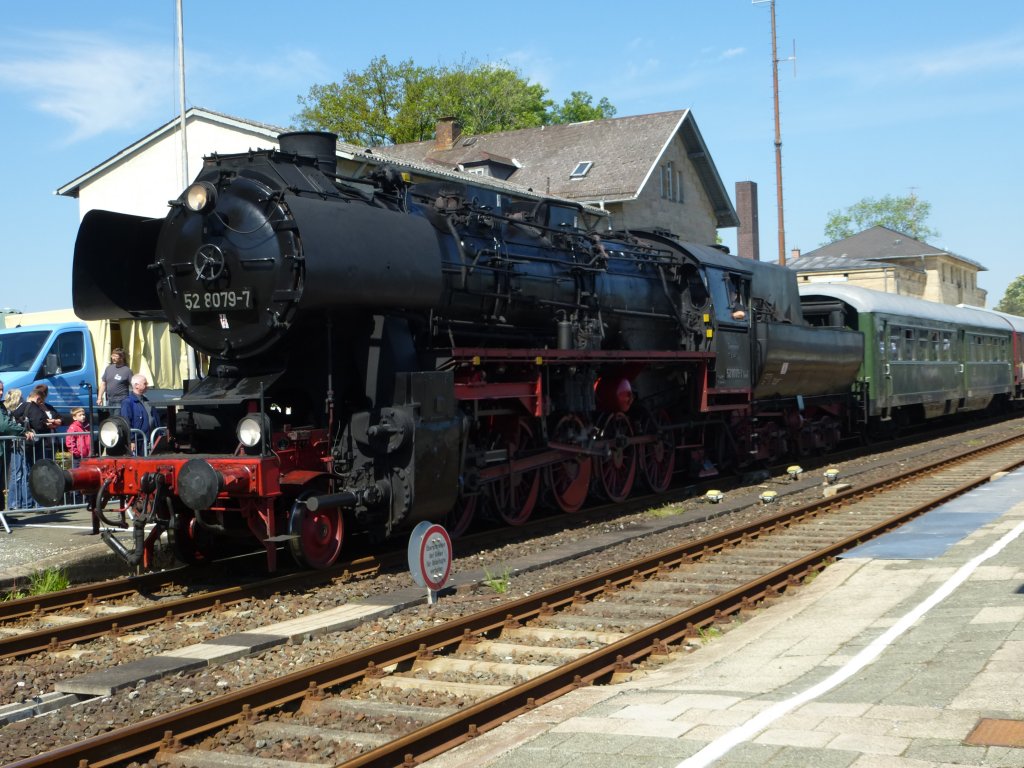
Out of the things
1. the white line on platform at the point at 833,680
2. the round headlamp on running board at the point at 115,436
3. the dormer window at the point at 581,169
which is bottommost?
the white line on platform at the point at 833,680

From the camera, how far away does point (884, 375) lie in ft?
71.1

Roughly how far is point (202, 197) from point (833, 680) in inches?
251

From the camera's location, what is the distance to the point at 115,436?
9.53 meters

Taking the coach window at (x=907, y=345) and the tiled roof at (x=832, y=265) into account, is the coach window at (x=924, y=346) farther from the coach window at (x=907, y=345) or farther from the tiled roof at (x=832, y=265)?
the tiled roof at (x=832, y=265)

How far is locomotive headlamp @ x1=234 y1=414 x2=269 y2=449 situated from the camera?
8727 mm

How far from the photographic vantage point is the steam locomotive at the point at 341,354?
8.94 meters

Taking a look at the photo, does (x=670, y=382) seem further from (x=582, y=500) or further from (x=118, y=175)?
(x=118, y=175)

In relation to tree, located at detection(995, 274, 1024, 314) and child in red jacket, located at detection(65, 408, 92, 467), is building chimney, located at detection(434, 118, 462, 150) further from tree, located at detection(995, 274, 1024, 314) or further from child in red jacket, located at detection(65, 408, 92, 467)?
tree, located at detection(995, 274, 1024, 314)

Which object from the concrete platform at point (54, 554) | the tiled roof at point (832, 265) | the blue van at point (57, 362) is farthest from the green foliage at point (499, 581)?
the tiled roof at point (832, 265)

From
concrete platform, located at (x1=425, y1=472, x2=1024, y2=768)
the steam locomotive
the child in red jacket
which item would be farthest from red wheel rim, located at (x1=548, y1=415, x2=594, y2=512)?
the child in red jacket

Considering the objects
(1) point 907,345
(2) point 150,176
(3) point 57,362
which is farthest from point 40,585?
(2) point 150,176

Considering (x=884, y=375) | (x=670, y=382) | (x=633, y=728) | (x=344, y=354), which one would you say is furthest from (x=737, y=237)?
(x=633, y=728)

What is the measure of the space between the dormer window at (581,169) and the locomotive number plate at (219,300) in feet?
90.3

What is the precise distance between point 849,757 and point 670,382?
1083 centimetres
